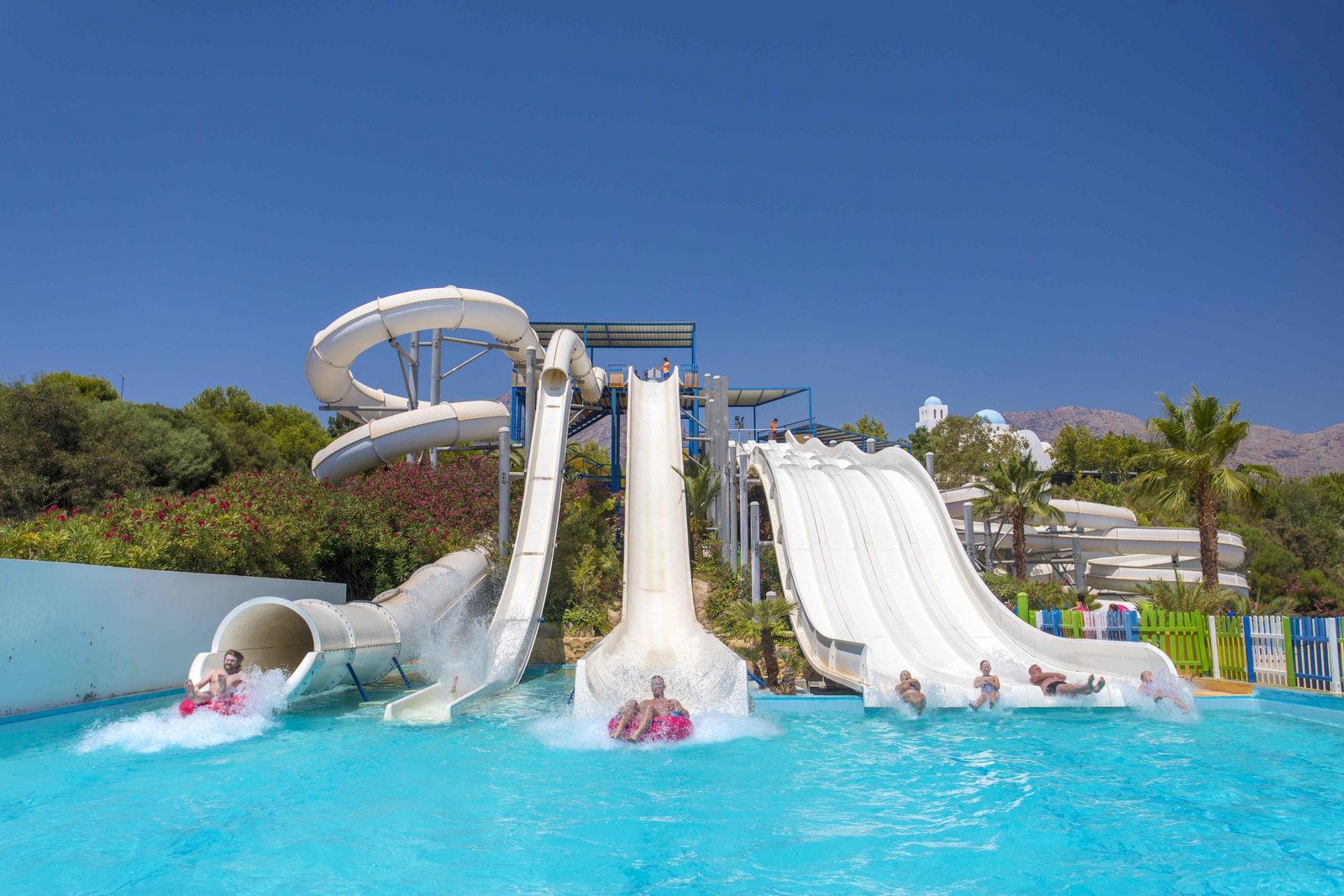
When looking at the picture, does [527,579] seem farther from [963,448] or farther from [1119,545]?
[963,448]

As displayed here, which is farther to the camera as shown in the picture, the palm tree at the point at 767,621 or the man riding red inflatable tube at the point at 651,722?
the palm tree at the point at 767,621

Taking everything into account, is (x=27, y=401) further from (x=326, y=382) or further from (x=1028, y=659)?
(x=1028, y=659)

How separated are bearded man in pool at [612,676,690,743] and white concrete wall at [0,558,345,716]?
6722 mm

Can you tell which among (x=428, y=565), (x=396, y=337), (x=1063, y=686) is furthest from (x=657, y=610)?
(x=396, y=337)

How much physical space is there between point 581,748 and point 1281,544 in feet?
104

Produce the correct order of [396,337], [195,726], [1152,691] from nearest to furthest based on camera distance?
1. [195,726]
2. [1152,691]
3. [396,337]

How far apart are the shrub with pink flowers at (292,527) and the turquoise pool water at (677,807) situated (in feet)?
10.2

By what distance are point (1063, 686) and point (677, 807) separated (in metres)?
6.29

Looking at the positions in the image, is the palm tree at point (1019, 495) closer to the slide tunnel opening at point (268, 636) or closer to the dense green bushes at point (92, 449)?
the slide tunnel opening at point (268, 636)

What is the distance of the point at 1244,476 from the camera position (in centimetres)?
1655

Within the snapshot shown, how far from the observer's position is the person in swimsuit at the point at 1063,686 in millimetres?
11086

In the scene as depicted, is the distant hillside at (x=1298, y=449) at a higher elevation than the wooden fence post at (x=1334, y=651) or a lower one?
higher

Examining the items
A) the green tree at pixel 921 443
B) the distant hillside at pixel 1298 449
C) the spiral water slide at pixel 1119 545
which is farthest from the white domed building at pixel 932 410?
the spiral water slide at pixel 1119 545

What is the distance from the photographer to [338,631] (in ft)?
35.9
